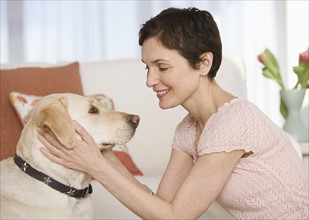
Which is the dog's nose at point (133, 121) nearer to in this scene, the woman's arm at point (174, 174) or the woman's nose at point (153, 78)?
the woman's nose at point (153, 78)

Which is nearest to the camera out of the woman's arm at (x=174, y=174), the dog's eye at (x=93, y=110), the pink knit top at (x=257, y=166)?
the pink knit top at (x=257, y=166)

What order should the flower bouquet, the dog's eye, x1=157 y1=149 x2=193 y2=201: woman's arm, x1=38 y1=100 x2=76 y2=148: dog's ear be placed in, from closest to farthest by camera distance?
x1=38 y1=100 x2=76 y2=148: dog's ear → the dog's eye → x1=157 y1=149 x2=193 y2=201: woman's arm → the flower bouquet

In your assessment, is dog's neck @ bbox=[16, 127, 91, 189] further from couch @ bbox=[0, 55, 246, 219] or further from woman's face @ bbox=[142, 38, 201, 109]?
couch @ bbox=[0, 55, 246, 219]

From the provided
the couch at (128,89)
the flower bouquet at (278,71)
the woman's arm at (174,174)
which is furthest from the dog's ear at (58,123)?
the flower bouquet at (278,71)

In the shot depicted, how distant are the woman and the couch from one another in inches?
36.6

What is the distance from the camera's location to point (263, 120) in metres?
1.77

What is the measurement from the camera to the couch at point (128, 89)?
282 cm

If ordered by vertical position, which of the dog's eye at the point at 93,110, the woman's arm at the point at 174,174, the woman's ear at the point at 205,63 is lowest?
the woman's arm at the point at 174,174

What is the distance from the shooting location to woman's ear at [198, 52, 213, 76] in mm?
1760

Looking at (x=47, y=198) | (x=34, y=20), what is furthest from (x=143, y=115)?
(x=34, y=20)

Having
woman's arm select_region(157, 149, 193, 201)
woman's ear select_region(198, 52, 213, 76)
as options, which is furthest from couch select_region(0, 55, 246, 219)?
woman's ear select_region(198, 52, 213, 76)

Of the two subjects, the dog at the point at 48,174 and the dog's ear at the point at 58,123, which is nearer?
the dog's ear at the point at 58,123

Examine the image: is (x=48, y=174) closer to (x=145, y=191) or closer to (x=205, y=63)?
(x=145, y=191)

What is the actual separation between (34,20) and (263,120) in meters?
2.87
